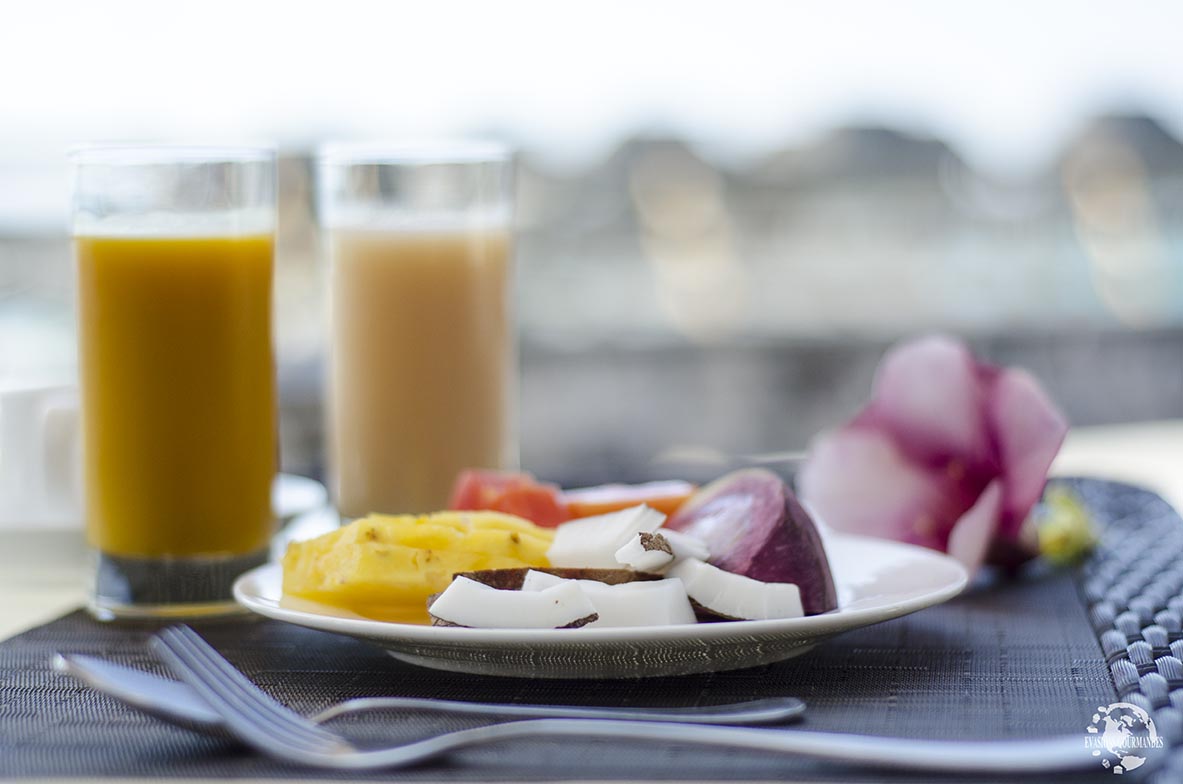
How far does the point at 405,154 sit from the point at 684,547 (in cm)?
56

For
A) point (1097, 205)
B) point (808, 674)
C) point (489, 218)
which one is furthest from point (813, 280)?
point (808, 674)

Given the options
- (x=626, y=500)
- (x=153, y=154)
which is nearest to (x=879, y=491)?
(x=626, y=500)

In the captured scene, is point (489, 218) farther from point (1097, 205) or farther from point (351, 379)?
point (1097, 205)

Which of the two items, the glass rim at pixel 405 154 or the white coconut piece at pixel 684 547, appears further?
the glass rim at pixel 405 154

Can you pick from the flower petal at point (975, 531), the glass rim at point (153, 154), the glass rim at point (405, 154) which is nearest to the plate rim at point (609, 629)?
the flower petal at point (975, 531)

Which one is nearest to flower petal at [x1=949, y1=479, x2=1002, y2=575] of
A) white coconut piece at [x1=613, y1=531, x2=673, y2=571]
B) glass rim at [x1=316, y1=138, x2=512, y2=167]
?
white coconut piece at [x1=613, y1=531, x2=673, y2=571]

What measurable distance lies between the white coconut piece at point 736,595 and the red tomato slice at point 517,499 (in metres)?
0.21

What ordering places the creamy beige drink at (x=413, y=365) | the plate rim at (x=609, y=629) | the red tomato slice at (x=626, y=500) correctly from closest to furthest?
the plate rim at (x=609, y=629), the red tomato slice at (x=626, y=500), the creamy beige drink at (x=413, y=365)

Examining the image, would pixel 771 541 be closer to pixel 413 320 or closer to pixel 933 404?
pixel 933 404

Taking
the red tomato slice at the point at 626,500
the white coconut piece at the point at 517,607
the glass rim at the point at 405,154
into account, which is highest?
the glass rim at the point at 405,154

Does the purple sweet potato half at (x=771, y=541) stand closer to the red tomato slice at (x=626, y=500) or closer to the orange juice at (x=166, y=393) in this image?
the red tomato slice at (x=626, y=500)

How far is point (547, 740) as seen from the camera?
618 mm

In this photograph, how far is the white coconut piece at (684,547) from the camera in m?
0.75

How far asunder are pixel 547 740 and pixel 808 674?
7.9 inches
